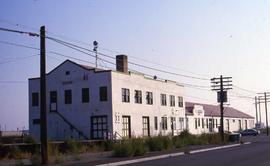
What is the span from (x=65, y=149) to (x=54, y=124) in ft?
62.9

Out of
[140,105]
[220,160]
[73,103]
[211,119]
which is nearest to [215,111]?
[211,119]

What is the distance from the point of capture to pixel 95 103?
57375 millimetres

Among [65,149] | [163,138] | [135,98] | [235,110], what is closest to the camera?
[65,149]

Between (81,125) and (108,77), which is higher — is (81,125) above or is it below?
below

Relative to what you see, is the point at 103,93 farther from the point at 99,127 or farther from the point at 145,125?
the point at 145,125

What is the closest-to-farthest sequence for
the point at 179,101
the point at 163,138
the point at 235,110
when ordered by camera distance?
1. the point at 163,138
2. the point at 179,101
3. the point at 235,110

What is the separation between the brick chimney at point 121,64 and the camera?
62869 millimetres

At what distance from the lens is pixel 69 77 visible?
5944 cm

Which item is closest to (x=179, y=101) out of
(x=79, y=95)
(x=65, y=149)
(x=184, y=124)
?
(x=184, y=124)

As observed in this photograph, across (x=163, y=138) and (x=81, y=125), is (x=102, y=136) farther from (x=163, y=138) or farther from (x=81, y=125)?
(x=163, y=138)

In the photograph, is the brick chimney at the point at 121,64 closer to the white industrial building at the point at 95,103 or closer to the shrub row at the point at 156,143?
the white industrial building at the point at 95,103

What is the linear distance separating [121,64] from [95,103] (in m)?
7.59

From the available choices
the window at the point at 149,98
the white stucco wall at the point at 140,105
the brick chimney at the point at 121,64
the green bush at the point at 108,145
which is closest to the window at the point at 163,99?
the white stucco wall at the point at 140,105

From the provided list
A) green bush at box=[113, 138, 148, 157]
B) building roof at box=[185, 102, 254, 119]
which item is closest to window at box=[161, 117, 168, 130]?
building roof at box=[185, 102, 254, 119]
